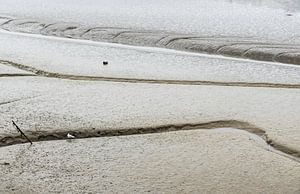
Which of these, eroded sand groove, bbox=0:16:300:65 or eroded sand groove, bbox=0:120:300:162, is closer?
eroded sand groove, bbox=0:120:300:162

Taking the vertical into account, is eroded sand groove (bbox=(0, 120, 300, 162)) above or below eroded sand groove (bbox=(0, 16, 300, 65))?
below

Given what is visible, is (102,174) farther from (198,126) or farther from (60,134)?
(198,126)

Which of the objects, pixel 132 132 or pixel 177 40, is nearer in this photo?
pixel 132 132

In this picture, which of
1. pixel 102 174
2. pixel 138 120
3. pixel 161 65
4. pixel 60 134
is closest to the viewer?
pixel 102 174

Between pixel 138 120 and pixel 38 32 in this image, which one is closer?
pixel 138 120

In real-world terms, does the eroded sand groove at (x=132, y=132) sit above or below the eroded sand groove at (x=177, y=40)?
below

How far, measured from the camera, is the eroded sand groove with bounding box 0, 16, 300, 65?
448cm

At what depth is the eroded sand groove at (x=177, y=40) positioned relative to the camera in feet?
14.7

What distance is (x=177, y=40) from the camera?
197 inches

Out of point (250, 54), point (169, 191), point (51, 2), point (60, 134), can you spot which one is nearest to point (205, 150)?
point (169, 191)

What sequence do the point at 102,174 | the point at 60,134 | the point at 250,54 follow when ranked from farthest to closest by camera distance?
the point at 250,54
the point at 60,134
the point at 102,174

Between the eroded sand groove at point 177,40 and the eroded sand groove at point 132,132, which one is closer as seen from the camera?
the eroded sand groove at point 132,132

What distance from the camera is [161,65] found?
4.18 m

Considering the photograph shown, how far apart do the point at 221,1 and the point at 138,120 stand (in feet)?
16.3
